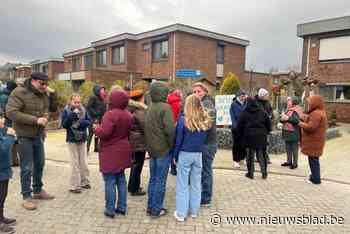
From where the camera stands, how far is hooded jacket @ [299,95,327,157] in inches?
208

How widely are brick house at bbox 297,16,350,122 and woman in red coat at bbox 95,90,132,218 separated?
18046mm

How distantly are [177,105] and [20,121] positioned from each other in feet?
10.3

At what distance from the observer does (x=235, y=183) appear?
548cm

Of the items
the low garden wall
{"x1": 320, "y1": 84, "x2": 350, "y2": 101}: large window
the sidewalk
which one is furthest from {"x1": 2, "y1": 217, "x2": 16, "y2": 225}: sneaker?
{"x1": 320, "y1": 84, "x2": 350, "y2": 101}: large window

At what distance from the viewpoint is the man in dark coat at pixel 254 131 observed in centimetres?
561

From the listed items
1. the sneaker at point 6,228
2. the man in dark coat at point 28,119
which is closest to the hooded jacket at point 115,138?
the man in dark coat at point 28,119

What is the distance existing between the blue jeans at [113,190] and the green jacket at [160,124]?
62cm

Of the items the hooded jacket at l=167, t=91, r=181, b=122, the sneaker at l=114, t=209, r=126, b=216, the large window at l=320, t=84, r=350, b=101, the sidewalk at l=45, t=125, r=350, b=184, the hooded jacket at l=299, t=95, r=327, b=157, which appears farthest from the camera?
the large window at l=320, t=84, r=350, b=101

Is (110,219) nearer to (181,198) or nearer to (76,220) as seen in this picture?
(76,220)

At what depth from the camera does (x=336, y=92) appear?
61.3ft

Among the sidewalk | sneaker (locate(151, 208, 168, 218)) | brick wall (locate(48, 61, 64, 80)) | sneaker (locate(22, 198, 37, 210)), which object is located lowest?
the sidewalk

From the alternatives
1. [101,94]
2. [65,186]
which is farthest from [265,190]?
[101,94]

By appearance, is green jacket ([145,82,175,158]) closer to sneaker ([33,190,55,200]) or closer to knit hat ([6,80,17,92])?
sneaker ([33,190,55,200])
